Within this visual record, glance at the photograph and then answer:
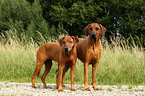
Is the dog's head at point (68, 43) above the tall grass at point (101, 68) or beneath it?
above

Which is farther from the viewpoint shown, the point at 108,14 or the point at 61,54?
the point at 108,14

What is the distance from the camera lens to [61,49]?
7.21 meters

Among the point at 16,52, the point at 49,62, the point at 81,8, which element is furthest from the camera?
the point at 81,8

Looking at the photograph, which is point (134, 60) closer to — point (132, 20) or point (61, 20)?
point (132, 20)

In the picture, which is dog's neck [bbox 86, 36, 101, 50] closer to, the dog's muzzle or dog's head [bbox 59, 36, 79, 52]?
the dog's muzzle

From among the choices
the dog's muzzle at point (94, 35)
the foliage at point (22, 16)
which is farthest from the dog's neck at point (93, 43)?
the foliage at point (22, 16)

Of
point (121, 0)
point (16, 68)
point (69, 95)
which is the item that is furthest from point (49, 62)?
point (121, 0)

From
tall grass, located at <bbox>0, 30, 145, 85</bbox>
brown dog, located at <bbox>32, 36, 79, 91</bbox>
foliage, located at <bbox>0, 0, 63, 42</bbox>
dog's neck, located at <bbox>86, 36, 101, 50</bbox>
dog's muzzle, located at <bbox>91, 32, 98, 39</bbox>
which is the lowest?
tall grass, located at <bbox>0, 30, 145, 85</bbox>

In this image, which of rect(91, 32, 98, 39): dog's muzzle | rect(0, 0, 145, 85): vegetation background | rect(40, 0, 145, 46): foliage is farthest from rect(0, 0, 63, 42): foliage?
rect(91, 32, 98, 39): dog's muzzle

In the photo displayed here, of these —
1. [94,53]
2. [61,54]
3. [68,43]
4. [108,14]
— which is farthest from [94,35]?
[108,14]

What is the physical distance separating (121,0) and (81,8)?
479 cm

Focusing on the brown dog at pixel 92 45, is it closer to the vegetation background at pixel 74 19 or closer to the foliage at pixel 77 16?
the vegetation background at pixel 74 19

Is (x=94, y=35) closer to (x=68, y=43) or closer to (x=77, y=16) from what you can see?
(x=68, y=43)

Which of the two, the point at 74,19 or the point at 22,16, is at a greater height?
the point at 22,16
